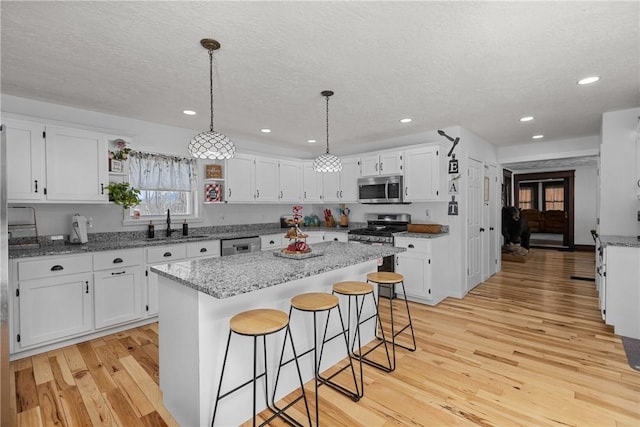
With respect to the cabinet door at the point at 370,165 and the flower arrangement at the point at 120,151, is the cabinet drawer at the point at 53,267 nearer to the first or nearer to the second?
the flower arrangement at the point at 120,151

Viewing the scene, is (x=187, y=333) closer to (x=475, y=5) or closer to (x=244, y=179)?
(x=475, y=5)

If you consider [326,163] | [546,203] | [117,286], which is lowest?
[117,286]

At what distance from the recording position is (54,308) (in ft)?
9.25

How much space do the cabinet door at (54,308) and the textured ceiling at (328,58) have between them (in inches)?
71.1

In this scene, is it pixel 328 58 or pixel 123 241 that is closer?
pixel 328 58

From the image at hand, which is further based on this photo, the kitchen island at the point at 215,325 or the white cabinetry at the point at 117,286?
the white cabinetry at the point at 117,286

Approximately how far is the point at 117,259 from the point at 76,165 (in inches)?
42.2

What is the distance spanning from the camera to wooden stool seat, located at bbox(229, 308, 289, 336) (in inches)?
64.0

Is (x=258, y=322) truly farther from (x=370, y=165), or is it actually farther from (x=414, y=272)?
(x=370, y=165)

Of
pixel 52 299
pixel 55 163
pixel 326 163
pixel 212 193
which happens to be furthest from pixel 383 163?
pixel 52 299

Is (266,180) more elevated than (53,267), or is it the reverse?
(266,180)

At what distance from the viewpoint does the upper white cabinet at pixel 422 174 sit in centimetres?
421

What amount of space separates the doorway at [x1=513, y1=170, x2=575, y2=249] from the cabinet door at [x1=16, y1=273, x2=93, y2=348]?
10103mm

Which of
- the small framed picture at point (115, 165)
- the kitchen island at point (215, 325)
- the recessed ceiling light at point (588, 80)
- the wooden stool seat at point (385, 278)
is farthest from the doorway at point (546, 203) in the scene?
the small framed picture at point (115, 165)
